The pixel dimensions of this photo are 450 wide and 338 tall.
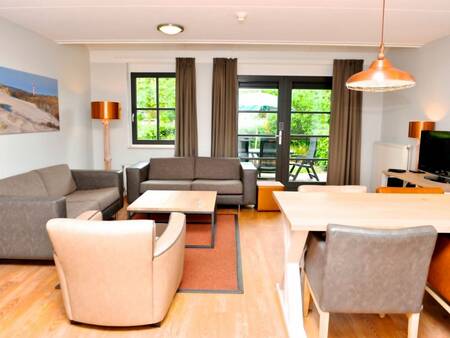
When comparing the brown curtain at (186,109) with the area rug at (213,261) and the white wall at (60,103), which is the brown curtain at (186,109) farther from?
the area rug at (213,261)

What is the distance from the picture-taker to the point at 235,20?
3350 mm

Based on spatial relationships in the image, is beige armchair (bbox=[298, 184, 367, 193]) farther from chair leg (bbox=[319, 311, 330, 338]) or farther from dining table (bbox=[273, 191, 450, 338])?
chair leg (bbox=[319, 311, 330, 338])

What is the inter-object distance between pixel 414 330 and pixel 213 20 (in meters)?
3.09

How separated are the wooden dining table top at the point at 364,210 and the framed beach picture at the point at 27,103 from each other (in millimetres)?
2952

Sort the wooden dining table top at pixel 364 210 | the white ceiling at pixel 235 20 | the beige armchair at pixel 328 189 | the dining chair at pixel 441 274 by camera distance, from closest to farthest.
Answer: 1. the wooden dining table top at pixel 364 210
2. the dining chair at pixel 441 274
3. the beige armchair at pixel 328 189
4. the white ceiling at pixel 235 20

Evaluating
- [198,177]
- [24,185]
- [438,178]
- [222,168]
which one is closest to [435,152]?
[438,178]

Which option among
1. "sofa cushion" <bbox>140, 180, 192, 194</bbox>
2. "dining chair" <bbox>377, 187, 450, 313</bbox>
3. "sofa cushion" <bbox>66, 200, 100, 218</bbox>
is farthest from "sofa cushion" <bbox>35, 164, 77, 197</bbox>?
"dining chair" <bbox>377, 187, 450, 313</bbox>

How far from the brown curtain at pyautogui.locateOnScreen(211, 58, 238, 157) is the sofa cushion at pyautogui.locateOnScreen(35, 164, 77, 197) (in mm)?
2226

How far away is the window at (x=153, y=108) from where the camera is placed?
5500mm

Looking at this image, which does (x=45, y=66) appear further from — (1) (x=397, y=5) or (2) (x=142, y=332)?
(1) (x=397, y=5)

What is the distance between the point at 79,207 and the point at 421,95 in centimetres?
447

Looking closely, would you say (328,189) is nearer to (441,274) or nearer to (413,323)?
(441,274)

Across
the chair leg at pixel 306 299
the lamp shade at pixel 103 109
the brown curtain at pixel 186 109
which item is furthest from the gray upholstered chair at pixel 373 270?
the lamp shade at pixel 103 109

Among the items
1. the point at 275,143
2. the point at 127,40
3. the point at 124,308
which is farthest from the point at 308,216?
the point at 275,143
